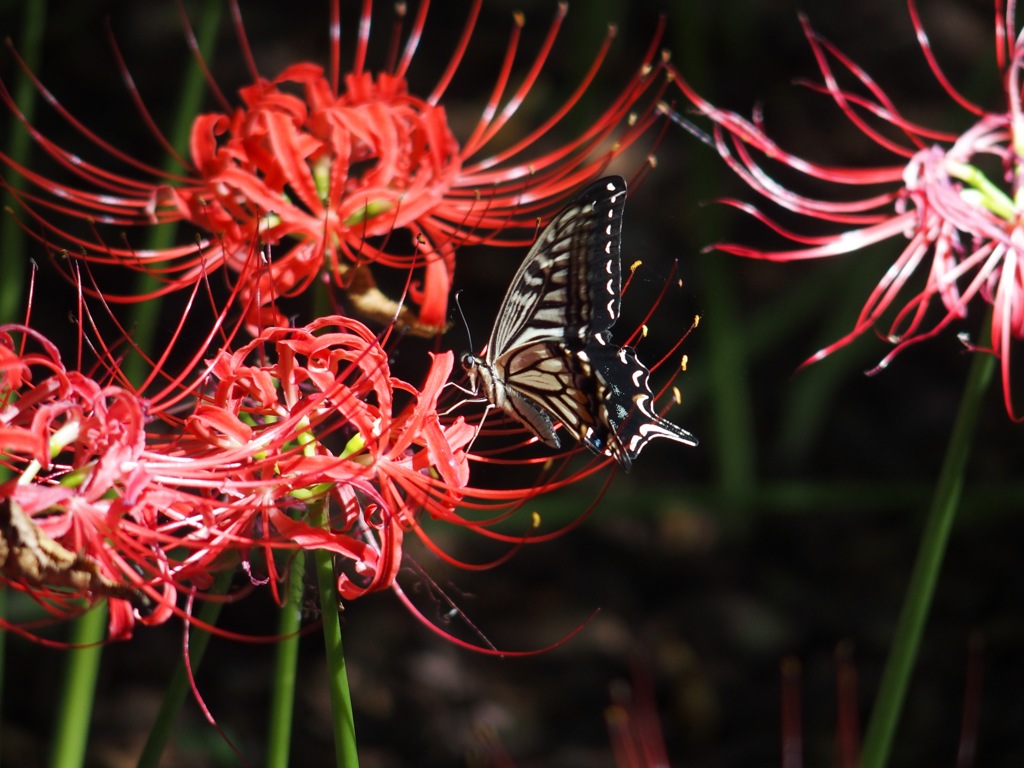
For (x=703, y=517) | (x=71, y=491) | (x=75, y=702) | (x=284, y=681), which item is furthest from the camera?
(x=703, y=517)

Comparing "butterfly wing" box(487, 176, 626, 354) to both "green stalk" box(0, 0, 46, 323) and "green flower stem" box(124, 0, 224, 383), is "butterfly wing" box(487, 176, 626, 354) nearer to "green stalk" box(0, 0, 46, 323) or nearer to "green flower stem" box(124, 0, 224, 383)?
"green flower stem" box(124, 0, 224, 383)

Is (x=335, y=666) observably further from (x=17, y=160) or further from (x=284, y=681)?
(x=17, y=160)

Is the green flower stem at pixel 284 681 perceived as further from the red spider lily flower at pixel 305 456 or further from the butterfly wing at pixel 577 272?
the butterfly wing at pixel 577 272

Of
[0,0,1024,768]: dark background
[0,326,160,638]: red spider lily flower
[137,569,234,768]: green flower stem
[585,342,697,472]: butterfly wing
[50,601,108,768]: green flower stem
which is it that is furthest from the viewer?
[0,0,1024,768]: dark background

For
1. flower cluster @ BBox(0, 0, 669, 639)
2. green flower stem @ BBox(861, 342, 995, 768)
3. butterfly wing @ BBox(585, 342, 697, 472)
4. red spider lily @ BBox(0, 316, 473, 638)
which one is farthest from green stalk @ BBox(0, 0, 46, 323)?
green flower stem @ BBox(861, 342, 995, 768)

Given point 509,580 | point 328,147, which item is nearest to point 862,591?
point 509,580

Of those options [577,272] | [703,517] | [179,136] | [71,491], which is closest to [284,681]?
[71,491]
